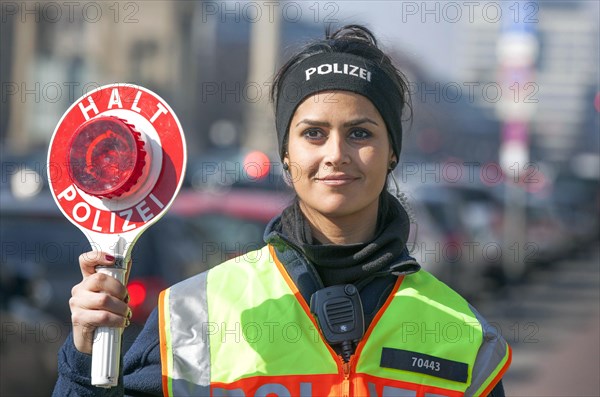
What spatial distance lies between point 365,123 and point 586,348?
10.9 metres

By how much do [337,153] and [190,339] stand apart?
0.59m

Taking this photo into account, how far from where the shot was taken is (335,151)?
9.38 ft

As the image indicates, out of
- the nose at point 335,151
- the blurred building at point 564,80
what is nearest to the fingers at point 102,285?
the nose at point 335,151

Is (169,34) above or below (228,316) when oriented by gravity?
above

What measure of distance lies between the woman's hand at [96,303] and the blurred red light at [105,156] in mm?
179

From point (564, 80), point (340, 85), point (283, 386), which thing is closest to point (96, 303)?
point (283, 386)

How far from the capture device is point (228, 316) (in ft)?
9.22

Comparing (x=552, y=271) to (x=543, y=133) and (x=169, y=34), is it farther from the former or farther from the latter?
(x=543, y=133)

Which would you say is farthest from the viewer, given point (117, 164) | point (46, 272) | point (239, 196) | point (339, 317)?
point (239, 196)

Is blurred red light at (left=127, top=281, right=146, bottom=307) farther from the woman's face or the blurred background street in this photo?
the woman's face

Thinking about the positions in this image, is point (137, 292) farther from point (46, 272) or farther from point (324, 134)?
point (324, 134)

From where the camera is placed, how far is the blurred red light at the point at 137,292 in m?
7.48

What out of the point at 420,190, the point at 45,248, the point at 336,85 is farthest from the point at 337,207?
the point at 420,190

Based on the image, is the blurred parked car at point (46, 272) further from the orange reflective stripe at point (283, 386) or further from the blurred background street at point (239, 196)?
the orange reflective stripe at point (283, 386)
